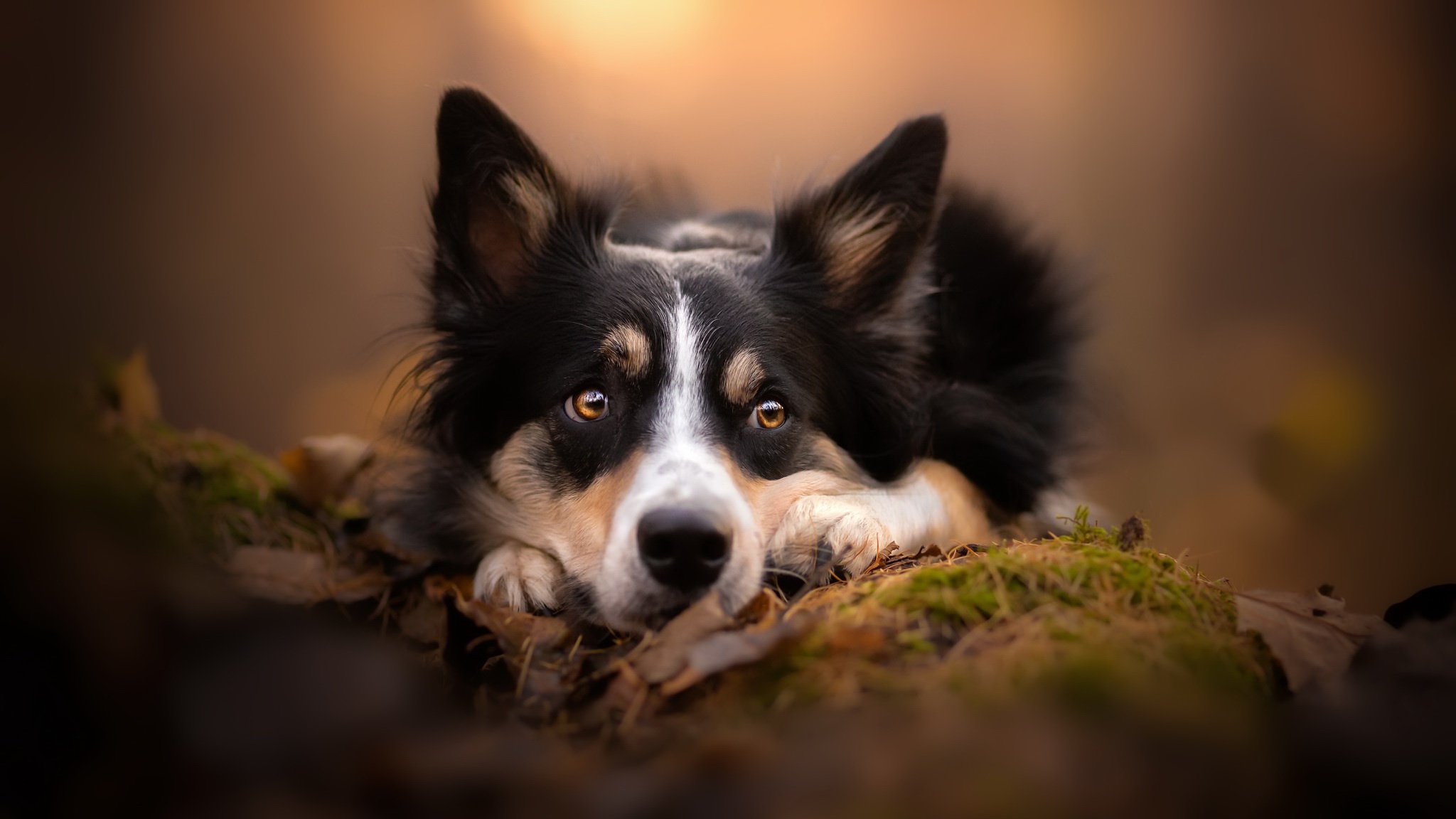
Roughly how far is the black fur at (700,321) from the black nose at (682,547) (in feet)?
1.45

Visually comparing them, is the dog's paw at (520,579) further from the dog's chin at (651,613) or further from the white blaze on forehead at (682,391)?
the white blaze on forehead at (682,391)

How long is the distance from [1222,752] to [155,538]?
5.65 feet

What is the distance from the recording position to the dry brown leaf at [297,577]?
232 centimetres

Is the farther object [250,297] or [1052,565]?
[250,297]

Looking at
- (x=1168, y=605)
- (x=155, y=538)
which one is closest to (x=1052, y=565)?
(x=1168, y=605)

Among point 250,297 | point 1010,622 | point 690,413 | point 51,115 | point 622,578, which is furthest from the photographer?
point 250,297

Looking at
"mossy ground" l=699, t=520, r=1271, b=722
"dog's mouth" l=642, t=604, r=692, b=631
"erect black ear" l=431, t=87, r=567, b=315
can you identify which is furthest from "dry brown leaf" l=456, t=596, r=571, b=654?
"erect black ear" l=431, t=87, r=567, b=315

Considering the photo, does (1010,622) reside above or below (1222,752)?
below

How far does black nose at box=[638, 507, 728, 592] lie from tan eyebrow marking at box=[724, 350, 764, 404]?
0.61 meters

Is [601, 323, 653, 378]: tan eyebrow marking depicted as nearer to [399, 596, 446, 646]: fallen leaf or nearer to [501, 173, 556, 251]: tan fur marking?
[501, 173, 556, 251]: tan fur marking

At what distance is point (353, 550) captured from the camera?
2883mm

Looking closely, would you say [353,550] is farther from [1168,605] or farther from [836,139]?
[836,139]

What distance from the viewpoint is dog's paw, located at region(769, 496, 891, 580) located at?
2.46 metres

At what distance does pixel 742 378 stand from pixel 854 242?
2.67ft
